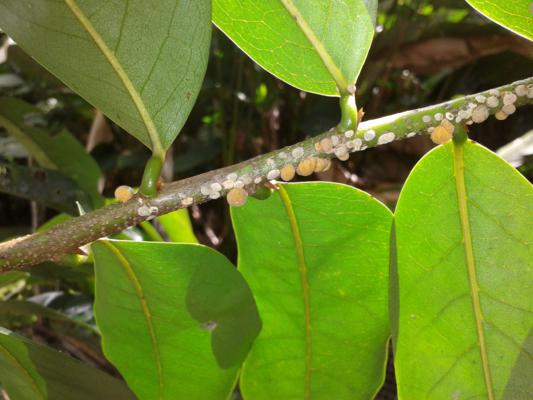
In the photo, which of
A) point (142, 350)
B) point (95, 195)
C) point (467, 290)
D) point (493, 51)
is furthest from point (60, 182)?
point (493, 51)

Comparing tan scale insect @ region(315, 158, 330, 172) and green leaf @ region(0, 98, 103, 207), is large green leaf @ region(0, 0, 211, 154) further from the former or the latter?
green leaf @ region(0, 98, 103, 207)

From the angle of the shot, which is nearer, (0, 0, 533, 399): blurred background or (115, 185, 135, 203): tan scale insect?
(115, 185, 135, 203): tan scale insect

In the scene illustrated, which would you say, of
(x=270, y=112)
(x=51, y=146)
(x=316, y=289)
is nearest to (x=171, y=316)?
(x=316, y=289)

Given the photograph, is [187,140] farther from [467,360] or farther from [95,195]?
[467,360]

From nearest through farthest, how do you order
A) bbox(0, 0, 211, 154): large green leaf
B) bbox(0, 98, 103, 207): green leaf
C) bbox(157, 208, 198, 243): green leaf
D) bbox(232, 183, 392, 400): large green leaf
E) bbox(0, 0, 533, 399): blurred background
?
bbox(0, 0, 211, 154): large green leaf, bbox(232, 183, 392, 400): large green leaf, bbox(157, 208, 198, 243): green leaf, bbox(0, 98, 103, 207): green leaf, bbox(0, 0, 533, 399): blurred background

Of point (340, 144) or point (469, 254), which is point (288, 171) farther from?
point (469, 254)

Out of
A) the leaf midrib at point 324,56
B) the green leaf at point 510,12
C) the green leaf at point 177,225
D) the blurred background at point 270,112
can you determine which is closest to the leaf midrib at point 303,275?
the leaf midrib at point 324,56

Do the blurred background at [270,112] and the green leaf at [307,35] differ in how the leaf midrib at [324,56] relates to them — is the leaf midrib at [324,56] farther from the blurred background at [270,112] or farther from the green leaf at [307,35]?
the blurred background at [270,112]

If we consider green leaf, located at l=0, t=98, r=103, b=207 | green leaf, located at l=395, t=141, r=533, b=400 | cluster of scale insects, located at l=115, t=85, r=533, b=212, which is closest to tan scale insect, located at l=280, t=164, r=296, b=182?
cluster of scale insects, located at l=115, t=85, r=533, b=212
